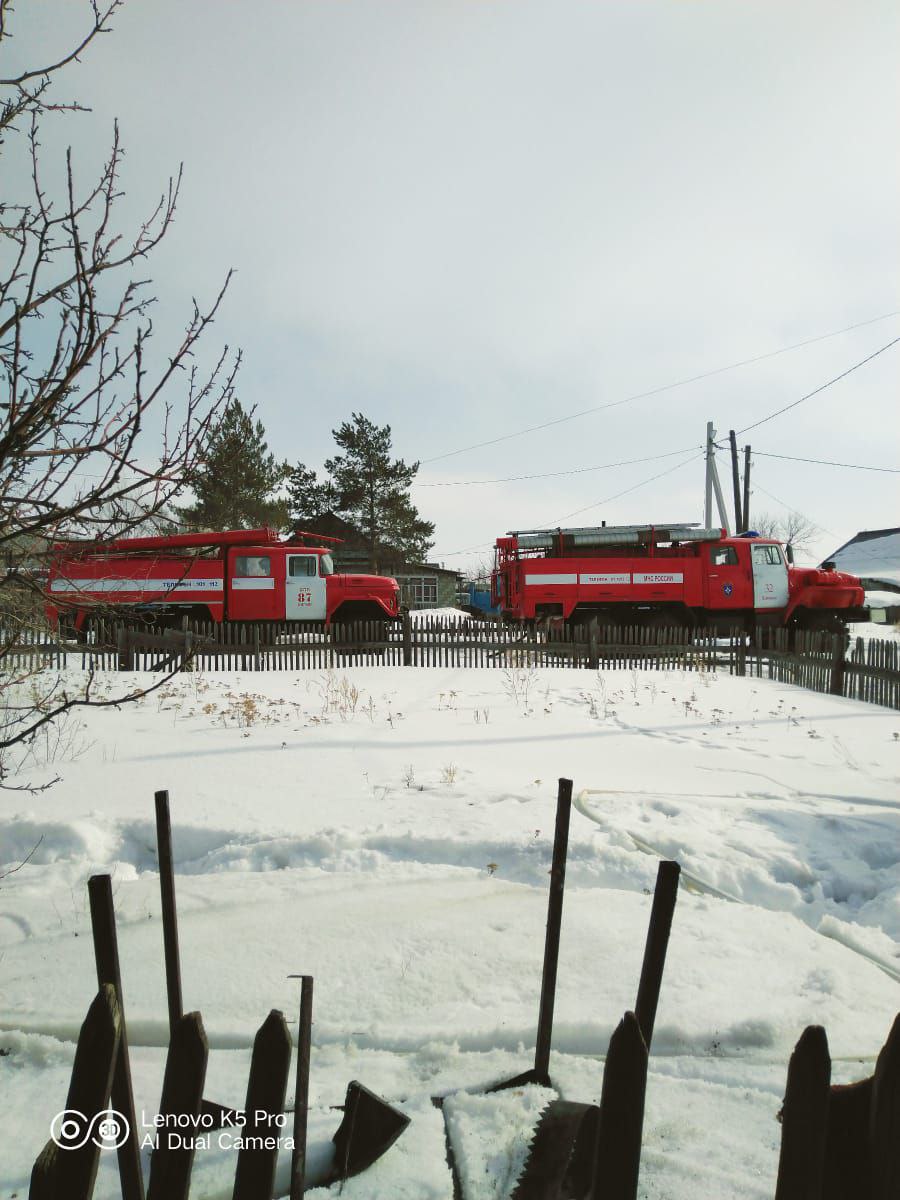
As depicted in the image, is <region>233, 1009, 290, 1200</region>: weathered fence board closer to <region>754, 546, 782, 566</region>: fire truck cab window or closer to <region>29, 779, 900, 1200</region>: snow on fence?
<region>29, 779, 900, 1200</region>: snow on fence

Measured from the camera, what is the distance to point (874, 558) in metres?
50.2

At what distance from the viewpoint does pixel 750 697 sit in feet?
34.4

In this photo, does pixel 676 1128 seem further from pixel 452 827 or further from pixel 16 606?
pixel 16 606

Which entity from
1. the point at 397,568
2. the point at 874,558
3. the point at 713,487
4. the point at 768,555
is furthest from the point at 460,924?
the point at 874,558

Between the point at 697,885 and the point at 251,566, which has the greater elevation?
the point at 251,566

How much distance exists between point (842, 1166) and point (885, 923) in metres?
2.54

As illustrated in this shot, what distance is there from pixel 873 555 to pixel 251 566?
48.9 metres

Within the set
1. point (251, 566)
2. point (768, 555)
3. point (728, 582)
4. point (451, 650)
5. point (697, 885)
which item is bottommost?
point (697, 885)

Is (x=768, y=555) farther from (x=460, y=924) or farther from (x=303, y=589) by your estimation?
(x=460, y=924)

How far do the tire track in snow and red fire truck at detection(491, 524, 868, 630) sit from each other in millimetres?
12352

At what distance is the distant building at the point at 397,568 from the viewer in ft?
128

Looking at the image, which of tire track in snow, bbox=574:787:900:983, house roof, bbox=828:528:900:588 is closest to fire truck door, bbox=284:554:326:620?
tire track in snow, bbox=574:787:900:983

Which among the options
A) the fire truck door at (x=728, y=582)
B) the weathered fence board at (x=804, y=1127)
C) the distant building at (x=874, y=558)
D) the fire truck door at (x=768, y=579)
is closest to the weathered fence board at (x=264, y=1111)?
the weathered fence board at (x=804, y=1127)

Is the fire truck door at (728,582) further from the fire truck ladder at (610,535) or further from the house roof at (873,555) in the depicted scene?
the house roof at (873,555)
